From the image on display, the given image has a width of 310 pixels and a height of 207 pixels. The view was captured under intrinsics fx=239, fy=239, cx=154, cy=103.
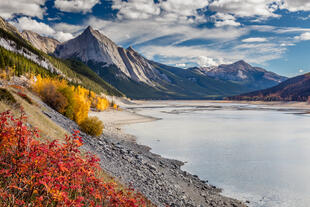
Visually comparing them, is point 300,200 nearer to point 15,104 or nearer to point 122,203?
point 122,203

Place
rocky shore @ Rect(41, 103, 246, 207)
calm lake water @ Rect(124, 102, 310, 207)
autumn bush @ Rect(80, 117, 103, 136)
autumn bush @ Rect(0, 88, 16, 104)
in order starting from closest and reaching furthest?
rocky shore @ Rect(41, 103, 246, 207)
autumn bush @ Rect(0, 88, 16, 104)
calm lake water @ Rect(124, 102, 310, 207)
autumn bush @ Rect(80, 117, 103, 136)

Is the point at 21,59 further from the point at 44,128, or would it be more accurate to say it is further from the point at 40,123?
the point at 44,128

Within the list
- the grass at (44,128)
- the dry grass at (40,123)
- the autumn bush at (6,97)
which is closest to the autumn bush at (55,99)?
the dry grass at (40,123)

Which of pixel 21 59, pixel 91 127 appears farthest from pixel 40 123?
pixel 21 59

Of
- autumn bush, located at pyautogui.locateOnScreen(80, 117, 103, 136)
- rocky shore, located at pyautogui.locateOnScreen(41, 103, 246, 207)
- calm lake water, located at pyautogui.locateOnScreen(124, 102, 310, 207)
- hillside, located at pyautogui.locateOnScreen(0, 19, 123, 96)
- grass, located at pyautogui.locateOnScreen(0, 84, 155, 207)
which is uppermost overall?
hillside, located at pyautogui.locateOnScreen(0, 19, 123, 96)

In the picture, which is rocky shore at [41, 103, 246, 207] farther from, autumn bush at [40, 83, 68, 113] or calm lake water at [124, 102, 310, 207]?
autumn bush at [40, 83, 68, 113]

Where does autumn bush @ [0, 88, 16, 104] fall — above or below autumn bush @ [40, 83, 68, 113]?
above

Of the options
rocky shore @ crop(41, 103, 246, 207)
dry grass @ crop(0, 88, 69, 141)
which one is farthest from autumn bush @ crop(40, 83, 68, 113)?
rocky shore @ crop(41, 103, 246, 207)

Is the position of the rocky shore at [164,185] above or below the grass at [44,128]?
below

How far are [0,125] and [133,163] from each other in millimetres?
16339

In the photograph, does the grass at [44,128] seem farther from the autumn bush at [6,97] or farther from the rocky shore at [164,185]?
the rocky shore at [164,185]

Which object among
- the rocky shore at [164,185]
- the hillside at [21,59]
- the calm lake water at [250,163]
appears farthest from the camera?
the hillside at [21,59]

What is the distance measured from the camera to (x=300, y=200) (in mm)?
21797

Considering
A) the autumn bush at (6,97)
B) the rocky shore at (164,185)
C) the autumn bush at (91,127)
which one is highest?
the autumn bush at (6,97)
